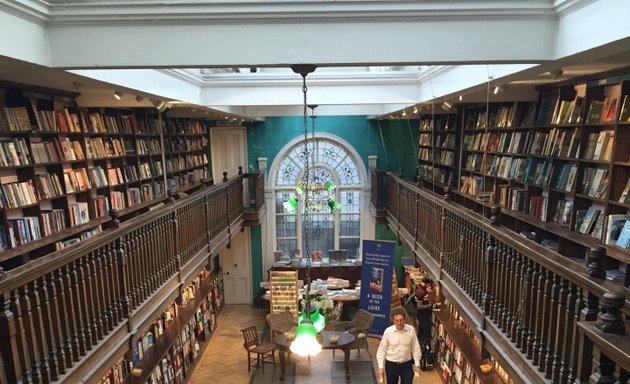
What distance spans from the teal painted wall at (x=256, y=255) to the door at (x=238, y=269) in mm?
109

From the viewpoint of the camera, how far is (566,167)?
16.0 ft

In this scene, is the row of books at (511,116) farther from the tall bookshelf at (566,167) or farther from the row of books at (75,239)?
the row of books at (75,239)

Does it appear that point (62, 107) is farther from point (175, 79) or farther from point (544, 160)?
point (544, 160)

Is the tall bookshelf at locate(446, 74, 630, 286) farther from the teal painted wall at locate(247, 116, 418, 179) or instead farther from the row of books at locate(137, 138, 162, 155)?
the row of books at locate(137, 138, 162, 155)

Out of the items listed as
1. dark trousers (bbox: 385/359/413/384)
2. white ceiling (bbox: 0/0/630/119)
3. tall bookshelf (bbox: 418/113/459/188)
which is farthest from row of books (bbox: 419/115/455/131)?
white ceiling (bbox: 0/0/630/119)

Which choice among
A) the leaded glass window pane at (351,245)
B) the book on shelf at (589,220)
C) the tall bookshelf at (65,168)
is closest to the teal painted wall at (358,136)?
the leaded glass window pane at (351,245)

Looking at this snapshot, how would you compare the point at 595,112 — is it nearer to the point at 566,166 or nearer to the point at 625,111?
the point at 625,111

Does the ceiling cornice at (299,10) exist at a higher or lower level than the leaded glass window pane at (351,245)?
higher

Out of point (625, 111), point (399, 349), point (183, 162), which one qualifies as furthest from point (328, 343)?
point (625, 111)

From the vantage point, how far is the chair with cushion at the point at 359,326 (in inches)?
305

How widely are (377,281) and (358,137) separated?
16.2ft

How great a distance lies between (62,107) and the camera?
209 inches

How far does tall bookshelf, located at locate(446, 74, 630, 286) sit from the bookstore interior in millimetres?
24

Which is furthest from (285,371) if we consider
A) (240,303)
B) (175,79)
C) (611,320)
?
(611,320)
